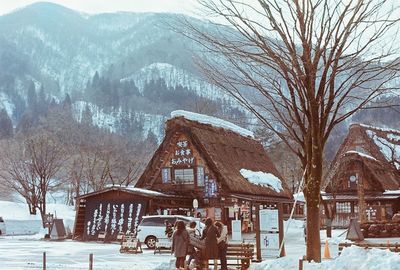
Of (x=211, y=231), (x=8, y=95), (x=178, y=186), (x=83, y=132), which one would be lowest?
(x=211, y=231)

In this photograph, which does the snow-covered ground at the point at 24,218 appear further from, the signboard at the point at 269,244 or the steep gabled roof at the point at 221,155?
the signboard at the point at 269,244

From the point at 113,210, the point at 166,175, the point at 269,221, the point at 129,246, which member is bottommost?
the point at 129,246

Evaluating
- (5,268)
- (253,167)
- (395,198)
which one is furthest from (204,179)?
(5,268)

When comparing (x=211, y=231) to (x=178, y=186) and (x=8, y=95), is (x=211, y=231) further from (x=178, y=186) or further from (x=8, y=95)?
(x=8, y=95)

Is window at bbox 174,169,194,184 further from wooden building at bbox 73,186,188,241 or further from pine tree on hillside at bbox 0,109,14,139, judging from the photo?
pine tree on hillside at bbox 0,109,14,139

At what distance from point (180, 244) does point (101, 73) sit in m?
160

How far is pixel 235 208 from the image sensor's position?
3609cm

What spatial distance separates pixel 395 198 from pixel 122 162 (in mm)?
29456

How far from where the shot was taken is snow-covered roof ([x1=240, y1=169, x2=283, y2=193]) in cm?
3541

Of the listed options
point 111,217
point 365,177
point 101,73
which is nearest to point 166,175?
point 111,217

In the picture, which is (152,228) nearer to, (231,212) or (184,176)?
(184,176)

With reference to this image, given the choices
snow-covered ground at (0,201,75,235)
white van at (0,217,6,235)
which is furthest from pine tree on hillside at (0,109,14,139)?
white van at (0,217,6,235)

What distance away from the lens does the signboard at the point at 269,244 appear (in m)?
16.7

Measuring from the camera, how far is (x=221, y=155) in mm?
34812
